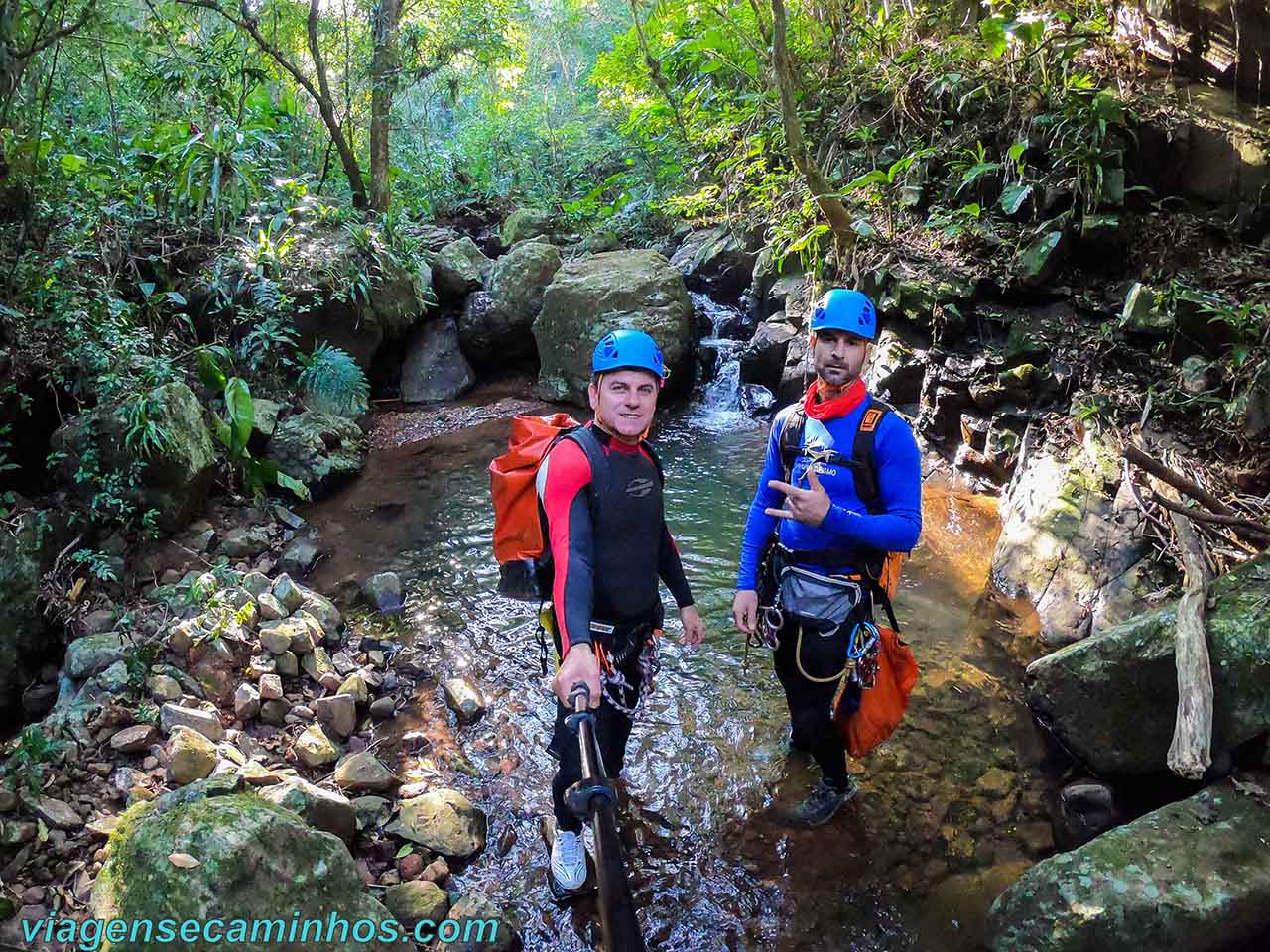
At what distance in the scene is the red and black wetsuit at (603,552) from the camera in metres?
2.83

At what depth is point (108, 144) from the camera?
8031 mm

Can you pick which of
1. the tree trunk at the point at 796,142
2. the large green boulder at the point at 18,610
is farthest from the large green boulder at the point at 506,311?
the large green boulder at the point at 18,610

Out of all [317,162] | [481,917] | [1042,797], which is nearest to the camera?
[481,917]

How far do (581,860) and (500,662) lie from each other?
209 centimetres

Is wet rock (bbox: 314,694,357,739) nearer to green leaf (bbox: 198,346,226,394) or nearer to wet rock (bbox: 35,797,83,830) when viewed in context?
wet rock (bbox: 35,797,83,830)

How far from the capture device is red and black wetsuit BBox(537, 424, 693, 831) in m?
2.83

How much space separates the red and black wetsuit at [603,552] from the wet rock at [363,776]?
1090 millimetres

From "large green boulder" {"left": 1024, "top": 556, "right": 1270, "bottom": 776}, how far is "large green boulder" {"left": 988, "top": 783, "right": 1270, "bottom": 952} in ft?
1.57

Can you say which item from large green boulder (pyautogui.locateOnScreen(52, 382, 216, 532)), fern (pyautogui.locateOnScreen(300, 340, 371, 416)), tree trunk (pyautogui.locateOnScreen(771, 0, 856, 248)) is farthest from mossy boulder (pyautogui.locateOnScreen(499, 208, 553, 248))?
large green boulder (pyautogui.locateOnScreen(52, 382, 216, 532))

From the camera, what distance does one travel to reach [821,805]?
12.6ft

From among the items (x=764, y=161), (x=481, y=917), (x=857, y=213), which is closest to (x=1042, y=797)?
(x=481, y=917)

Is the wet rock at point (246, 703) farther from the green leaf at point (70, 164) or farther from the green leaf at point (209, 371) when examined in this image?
the green leaf at point (70, 164)

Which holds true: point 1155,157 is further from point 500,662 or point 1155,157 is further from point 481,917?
point 481,917

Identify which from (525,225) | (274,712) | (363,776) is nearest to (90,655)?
(274,712)
